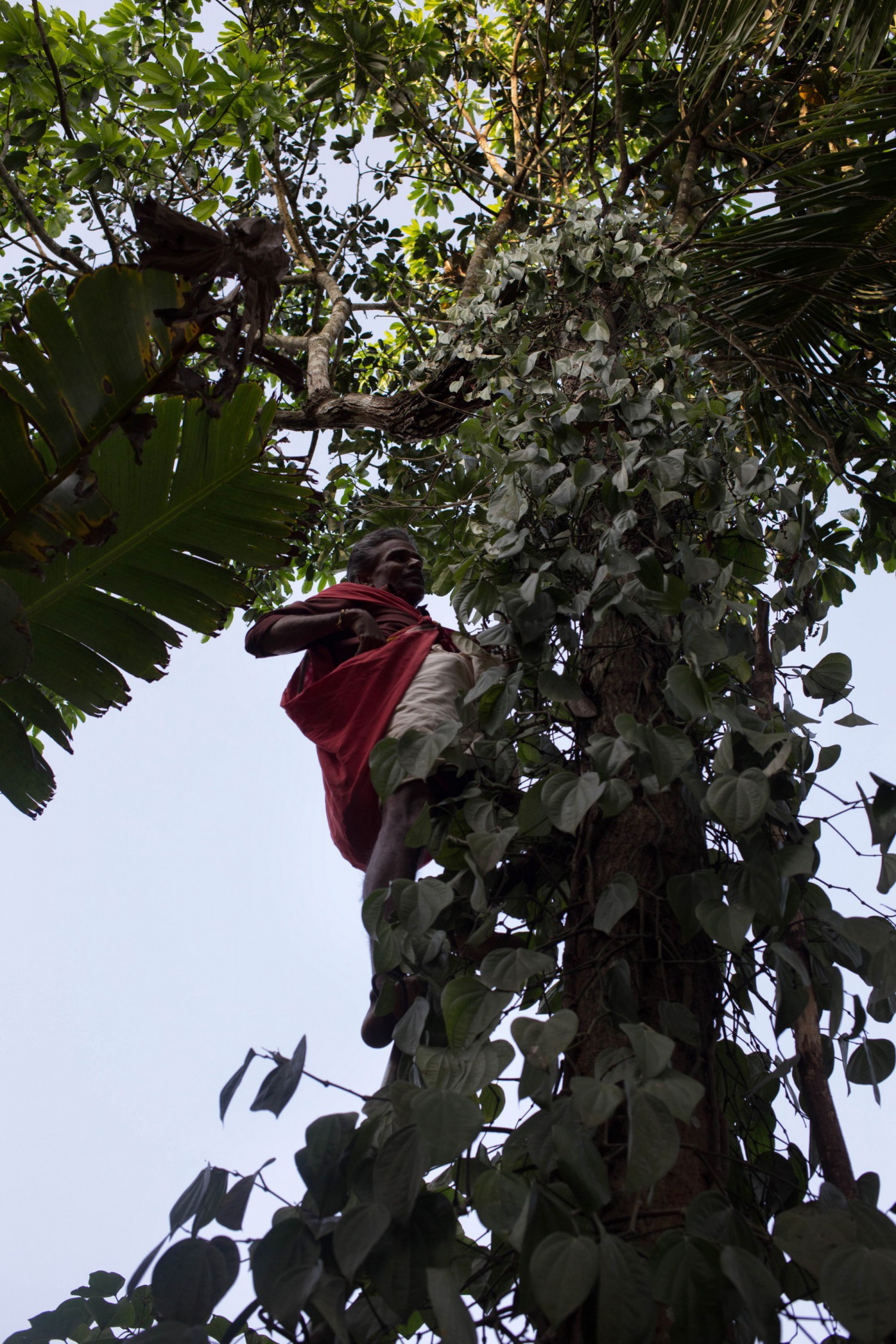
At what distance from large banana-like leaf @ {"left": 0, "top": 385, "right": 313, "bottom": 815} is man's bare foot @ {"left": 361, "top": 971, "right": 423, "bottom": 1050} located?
882mm

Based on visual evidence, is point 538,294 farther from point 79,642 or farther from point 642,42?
point 79,642

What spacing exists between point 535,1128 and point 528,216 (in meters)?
3.97

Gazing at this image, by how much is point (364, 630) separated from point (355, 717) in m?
0.21

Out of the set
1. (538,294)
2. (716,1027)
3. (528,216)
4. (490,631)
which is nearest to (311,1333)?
(716,1027)

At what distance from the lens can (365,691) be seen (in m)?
2.17

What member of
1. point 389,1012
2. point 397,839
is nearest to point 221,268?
point 397,839

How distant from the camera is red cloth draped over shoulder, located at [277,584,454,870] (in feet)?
6.98

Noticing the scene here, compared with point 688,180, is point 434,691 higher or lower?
lower

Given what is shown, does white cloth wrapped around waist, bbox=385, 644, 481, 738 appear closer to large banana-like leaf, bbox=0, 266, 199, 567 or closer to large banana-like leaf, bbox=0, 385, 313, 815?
large banana-like leaf, bbox=0, 385, 313, 815

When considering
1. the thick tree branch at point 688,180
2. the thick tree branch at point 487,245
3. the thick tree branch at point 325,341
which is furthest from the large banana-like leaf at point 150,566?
the thick tree branch at point 487,245

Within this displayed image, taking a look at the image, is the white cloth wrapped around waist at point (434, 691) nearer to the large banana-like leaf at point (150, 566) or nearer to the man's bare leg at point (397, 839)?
the man's bare leg at point (397, 839)

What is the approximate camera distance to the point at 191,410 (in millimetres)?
2123

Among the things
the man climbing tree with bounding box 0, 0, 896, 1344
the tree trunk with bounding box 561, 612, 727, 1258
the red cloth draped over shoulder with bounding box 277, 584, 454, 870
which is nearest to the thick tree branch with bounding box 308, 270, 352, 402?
the man climbing tree with bounding box 0, 0, 896, 1344

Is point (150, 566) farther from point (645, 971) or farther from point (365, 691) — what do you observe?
point (645, 971)
